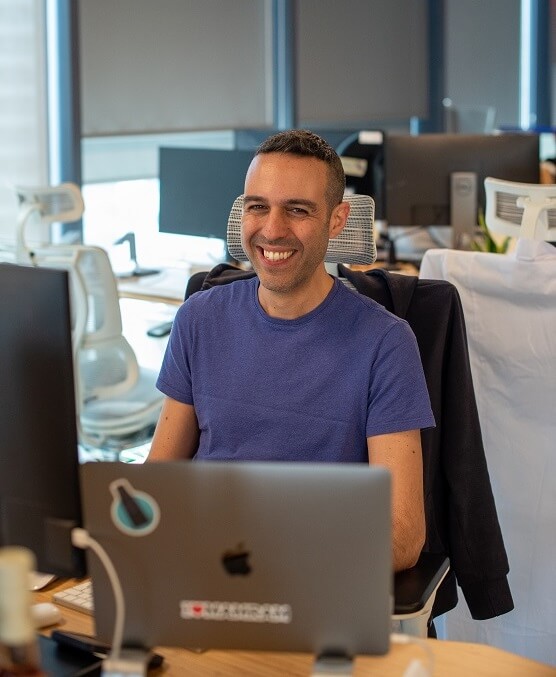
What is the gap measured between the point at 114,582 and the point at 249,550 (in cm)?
15

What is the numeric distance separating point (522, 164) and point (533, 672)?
10.4 ft

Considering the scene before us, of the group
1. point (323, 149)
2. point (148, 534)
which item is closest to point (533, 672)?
point (148, 534)

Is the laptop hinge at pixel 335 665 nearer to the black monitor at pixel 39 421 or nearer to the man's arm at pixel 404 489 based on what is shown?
the black monitor at pixel 39 421

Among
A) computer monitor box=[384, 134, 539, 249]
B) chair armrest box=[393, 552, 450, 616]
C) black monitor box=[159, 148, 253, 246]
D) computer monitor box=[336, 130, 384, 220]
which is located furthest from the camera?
computer monitor box=[336, 130, 384, 220]

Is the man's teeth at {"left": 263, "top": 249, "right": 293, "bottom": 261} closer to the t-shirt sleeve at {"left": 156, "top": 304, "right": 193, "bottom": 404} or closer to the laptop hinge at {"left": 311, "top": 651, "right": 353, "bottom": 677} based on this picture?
the t-shirt sleeve at {"left": 156, "top": 304, "right": 193, "bottom": 404}

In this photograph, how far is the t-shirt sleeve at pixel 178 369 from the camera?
192 centimetres

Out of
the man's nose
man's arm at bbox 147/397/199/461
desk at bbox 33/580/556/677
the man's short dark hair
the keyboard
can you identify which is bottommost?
desk at bbox 33/580/556/677

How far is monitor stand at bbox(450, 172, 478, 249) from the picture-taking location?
4316mm

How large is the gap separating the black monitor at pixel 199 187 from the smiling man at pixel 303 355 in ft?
7.49

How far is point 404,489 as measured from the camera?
1723 mm

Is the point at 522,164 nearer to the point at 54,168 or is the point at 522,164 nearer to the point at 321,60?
the point at 54,168

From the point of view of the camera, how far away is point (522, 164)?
169 inches

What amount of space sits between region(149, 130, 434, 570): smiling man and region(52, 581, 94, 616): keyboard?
363mm

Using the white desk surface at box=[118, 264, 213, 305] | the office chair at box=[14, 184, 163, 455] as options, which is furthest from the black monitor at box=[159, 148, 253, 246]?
the office chair at box=[14, 184, 163, 455]
